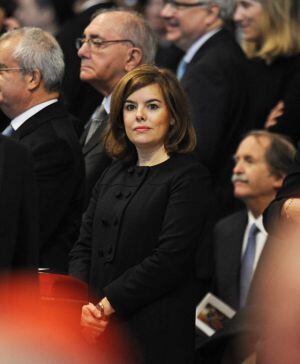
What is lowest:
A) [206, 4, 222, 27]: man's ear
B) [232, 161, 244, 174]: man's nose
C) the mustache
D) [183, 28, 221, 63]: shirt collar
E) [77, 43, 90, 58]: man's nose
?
the mustache

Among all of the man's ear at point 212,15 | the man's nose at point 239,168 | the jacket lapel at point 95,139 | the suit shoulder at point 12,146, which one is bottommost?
the man's nose at point 239,168

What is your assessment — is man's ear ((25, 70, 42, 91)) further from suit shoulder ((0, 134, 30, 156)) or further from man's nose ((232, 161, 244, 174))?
suit shoulder ((0, 134, 30, 156))

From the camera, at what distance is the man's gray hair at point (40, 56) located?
20.3 ft

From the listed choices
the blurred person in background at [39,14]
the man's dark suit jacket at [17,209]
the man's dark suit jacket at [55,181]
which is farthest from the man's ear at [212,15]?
the man's dark suit jacket at [17,209]

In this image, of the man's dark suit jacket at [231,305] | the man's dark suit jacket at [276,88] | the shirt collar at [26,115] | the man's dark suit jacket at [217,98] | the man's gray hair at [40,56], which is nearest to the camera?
the man's dark suit jacket at [231,305]

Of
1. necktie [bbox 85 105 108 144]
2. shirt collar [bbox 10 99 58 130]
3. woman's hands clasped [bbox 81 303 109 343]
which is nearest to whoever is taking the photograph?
woman's hands clasped [bbox 81 303 109 343]

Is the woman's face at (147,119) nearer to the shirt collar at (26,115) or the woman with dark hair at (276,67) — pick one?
the shirt collar at (26,115)

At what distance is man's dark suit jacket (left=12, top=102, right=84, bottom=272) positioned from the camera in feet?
19.1

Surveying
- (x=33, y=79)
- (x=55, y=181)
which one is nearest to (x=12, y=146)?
(x=55, y=181)

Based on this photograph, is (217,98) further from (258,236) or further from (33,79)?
(33,79)

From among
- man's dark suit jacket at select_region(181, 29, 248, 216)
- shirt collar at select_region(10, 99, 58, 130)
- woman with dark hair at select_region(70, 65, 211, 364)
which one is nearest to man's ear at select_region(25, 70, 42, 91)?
shirt collar at select_region(10, 99, 58, 130)

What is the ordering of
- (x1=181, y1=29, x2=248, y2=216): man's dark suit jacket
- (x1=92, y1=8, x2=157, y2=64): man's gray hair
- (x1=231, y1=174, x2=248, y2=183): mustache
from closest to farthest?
(x1=92, y1=8, x2=157, y2=64): man's gray hair → (x1=181, y1=29, x2=248, y2=216): man's dark suit jacket → (x1=231, y1=174, x2=248, y2=183): mustache

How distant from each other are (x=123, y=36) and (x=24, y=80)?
0.79 metres

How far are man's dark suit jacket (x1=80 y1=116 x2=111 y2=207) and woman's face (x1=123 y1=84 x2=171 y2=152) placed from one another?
619 mm
